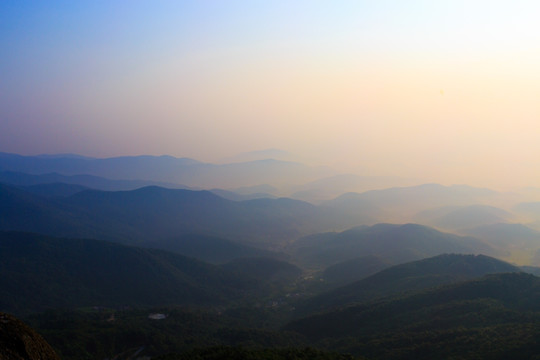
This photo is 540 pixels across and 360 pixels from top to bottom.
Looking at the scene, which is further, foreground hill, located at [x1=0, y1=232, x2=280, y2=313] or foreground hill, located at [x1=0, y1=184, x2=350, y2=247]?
foreground hill, located at [x1=0, y1=184, x2=350, y2=247]

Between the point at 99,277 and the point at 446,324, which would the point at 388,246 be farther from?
the point at 99,277

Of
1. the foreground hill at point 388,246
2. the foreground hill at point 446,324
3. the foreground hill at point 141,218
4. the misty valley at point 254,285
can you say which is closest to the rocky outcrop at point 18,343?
the misty valley at point 254,285

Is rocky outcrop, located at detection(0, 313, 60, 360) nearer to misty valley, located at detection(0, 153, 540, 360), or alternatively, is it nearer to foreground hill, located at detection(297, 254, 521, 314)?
misty valley, located at detection(0, 153, 540, 360)

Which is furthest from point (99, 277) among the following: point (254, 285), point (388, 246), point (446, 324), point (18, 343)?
point (388, 246)

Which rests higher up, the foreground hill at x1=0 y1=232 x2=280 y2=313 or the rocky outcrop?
the rocky outcrop

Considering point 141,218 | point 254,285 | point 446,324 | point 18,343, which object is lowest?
point 254,285

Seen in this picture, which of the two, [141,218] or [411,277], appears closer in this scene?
[411,277]

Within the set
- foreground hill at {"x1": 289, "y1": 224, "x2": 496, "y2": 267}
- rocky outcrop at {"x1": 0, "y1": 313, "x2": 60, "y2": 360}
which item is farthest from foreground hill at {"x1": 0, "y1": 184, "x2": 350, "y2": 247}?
rocky outcrop at {"x1": 0, "y1": 313, "x2": 60, "y2": 360}
